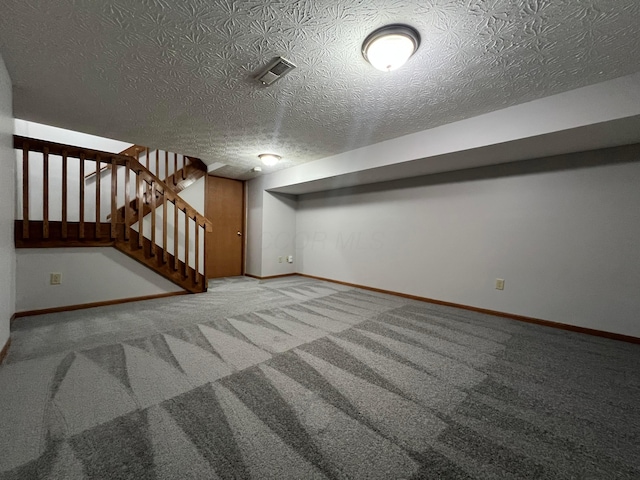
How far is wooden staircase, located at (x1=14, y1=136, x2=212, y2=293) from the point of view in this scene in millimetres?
2646

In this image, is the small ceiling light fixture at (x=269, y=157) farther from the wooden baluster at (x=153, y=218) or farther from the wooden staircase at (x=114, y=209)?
the wooden baluster at (x=153, y=218)

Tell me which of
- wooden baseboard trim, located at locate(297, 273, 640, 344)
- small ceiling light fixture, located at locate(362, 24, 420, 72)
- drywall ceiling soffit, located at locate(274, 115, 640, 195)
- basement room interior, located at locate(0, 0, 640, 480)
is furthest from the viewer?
wooden baseboard trim, located at locate(297, 273, 640, 344)

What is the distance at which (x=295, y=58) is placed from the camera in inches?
63.7

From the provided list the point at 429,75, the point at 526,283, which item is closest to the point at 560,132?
the point at 429,75

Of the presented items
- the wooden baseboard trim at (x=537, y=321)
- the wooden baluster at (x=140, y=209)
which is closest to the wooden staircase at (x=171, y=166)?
the wooden baluster at (x=140, y=209)

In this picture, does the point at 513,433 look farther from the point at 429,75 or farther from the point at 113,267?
the point at 113,267

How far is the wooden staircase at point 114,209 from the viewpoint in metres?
2.65

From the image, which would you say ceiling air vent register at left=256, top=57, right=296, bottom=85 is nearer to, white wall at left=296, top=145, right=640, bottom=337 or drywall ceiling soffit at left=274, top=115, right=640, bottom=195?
drywall ceiling soffit at left=274, top=115, right=640, bottom=195

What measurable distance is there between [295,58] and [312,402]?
2156mm

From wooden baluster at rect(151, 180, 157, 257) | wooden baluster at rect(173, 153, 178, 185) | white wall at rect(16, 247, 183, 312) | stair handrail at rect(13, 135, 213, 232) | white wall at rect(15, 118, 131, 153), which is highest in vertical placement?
white wall at rect(15, 118, 131, 153)

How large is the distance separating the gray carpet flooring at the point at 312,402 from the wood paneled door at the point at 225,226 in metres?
2.52

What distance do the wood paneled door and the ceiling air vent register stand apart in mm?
3466

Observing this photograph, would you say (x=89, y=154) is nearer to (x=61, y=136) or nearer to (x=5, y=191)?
(x=5, y=191)

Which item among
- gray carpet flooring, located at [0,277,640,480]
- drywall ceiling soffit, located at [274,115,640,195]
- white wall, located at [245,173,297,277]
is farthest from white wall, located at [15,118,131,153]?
drywall ceiling soffit, located at [274,115,640,195]
